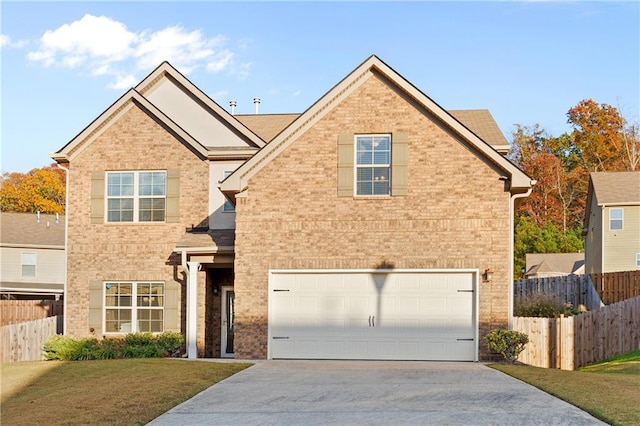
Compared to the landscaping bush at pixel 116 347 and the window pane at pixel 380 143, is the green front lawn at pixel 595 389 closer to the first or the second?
the window pane at pixel 380 143

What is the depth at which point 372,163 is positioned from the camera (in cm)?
2075

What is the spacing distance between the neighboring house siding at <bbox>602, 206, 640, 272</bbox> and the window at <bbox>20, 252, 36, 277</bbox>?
2886 cm

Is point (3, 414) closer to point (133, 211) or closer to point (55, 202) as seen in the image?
point (133, 211)

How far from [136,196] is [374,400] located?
12.1m

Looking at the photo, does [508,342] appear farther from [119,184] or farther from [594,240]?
[594,240]

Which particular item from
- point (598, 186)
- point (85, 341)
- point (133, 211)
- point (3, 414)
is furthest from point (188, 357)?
point (598, 186)

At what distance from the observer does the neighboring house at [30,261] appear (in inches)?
1651

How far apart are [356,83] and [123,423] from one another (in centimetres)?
1124

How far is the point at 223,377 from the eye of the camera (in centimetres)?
1670

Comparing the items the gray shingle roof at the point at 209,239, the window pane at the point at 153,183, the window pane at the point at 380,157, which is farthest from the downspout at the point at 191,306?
the window pane at the point at 380,157

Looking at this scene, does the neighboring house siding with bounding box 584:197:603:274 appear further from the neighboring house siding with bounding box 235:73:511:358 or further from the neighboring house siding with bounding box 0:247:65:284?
the neighboring house siding with bounding box 0:247:65:284

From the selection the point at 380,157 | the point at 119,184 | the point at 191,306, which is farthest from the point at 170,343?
the point at 380,157

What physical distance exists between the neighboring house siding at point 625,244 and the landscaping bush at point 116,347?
993 inches

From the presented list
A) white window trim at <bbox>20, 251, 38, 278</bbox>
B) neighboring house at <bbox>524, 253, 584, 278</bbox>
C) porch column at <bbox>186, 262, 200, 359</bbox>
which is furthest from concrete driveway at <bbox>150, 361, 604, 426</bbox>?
neighboring house at <bbox>524, 253, 584, 278</bbox>
